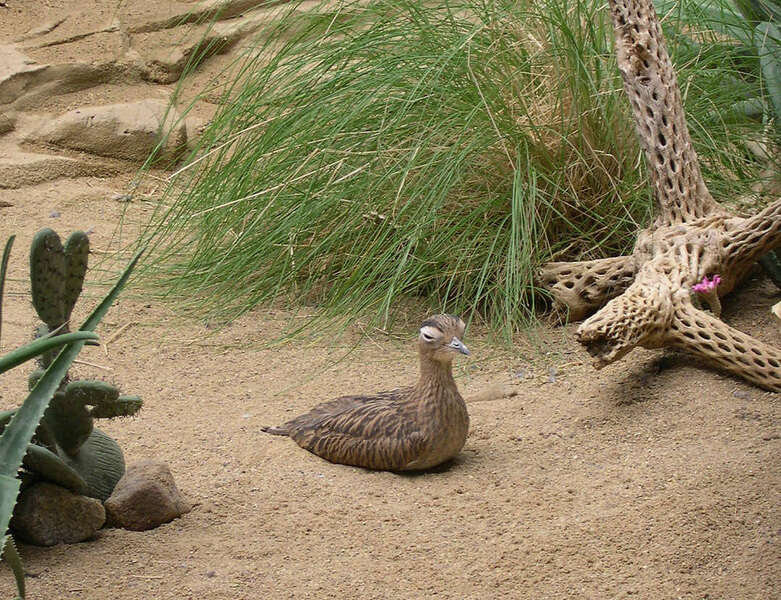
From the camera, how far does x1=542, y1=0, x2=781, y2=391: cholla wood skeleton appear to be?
312 cm

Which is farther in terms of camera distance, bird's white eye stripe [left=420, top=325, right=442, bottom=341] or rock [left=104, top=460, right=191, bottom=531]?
bird's white eye stripe [left=420, top=325, right=442, bottom=341]

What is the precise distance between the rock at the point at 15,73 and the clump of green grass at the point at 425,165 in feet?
7.82

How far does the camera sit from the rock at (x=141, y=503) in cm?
243

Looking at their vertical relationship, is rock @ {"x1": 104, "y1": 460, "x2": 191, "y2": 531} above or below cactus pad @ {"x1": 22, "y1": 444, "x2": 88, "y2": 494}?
below

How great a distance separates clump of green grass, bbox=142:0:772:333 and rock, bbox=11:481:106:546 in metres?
1.59

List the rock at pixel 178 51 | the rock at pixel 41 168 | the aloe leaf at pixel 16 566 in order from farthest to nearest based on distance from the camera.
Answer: the rock at pixel 178 51
the rock at pixel 41 168
the aloe leaf at pixel 16 566

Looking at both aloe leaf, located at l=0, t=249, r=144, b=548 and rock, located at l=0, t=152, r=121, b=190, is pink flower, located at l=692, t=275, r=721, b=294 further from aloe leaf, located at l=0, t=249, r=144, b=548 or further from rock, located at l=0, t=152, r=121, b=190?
rock, located at l=0, t=152, r=121, b=190

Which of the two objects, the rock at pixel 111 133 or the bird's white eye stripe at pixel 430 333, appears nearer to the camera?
the bird's white eye stripe at pixel 430 333

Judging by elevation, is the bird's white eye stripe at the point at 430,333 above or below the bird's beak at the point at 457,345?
above

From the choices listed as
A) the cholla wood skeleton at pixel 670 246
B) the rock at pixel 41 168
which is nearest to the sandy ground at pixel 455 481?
the cholla wood skeleton at pixel 670 246

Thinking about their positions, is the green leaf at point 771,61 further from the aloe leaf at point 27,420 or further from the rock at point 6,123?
the rock at point 6,123

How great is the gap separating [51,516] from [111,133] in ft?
13.3

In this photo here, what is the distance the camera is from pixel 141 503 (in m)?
2.43

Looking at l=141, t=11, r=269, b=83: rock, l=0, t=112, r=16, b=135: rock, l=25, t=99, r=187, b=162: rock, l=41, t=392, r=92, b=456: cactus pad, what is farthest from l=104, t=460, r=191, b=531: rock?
l=141, t=11, r=269, b=83: rock
